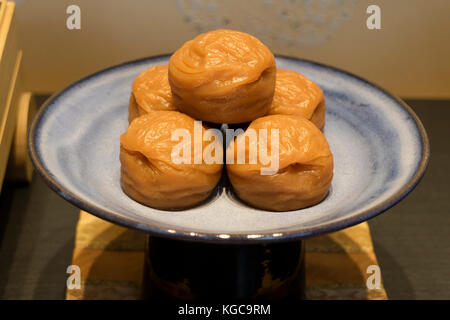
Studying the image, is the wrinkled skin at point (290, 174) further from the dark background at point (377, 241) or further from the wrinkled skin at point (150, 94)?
the dark background at point (377, 241)

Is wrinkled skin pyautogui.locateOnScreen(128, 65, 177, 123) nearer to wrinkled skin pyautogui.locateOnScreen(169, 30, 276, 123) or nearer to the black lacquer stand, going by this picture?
wrinkled skin pyautogui.locateOnScreen(169, 30, 276, 123)

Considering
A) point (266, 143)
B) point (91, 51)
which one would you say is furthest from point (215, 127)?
point (91, 51)

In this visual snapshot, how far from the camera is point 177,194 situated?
0.80 metres

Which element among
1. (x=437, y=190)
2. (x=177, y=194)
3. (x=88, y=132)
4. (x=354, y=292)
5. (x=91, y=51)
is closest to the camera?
(x=177, y=194)

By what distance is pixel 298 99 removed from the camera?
0.91 m

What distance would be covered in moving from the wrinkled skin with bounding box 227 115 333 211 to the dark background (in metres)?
0.48

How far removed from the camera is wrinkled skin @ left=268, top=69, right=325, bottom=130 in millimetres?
897

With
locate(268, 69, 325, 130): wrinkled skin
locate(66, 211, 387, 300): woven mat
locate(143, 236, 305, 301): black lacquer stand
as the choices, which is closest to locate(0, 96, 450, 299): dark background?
locate(66, 211, 387, 300): woven mat

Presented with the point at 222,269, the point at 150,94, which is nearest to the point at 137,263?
the point at 222,269

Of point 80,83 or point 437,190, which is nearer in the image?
point 80,83

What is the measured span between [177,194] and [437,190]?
0.86 metres

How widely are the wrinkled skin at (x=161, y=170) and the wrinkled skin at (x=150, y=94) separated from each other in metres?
0.07

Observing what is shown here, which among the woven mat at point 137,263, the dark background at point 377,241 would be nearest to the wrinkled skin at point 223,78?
the woven mat at point 137,263

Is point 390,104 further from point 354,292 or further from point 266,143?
point 354,292
